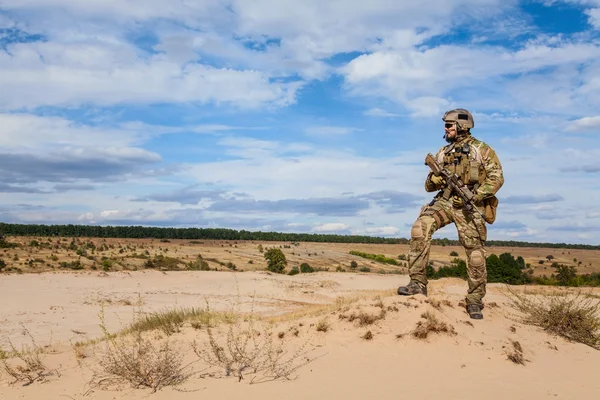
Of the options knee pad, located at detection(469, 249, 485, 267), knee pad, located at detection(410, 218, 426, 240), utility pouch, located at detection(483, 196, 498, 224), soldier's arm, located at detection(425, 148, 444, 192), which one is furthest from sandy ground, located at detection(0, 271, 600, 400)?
soldier's arm, located at detection(425, 148, 444, 192)

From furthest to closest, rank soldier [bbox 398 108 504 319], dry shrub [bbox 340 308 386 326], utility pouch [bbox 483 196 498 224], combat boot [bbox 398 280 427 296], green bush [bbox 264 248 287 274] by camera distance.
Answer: green bush [bbox 264 248 287 274] → combat boot [bbox 398 280 427 296] → utility pouch [bbox 483 196 498 224] → soldier [bbox 398 108 504 319] → dry shrub [bbox 340 308 386 326]

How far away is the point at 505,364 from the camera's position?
6.97m

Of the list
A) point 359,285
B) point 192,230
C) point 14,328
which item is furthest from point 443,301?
point 192,230

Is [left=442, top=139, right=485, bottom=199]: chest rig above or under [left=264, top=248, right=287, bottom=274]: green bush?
above

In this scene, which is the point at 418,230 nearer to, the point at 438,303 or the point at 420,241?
the point at 420,241

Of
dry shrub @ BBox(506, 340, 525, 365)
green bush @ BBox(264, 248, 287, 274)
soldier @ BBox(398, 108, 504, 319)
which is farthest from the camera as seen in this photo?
green bush @ BBox(264, 248, 287, 274)

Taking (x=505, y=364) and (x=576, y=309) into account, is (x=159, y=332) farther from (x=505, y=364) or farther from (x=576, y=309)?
(x=576, y=309)

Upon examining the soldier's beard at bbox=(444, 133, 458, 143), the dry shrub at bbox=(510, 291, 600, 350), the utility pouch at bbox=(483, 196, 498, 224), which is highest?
the soldier's beard at bbox=(444, 133, 458, 143)

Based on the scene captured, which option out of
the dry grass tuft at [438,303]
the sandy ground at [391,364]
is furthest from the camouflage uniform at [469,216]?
the sandy ground at [391,364]

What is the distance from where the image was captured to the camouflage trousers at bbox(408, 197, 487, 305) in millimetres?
8758

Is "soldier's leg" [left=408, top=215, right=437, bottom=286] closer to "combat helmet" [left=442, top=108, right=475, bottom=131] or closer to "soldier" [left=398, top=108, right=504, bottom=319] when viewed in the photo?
"soldier" [left=398, top=108, right=504, bottom=319]

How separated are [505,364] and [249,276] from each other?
21.6 metres

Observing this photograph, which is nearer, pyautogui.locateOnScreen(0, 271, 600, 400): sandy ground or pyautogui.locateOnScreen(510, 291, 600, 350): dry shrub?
pyautogui.locateOnScreen(0, 271, 600, 400): sandy ground

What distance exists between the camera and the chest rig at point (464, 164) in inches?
344
